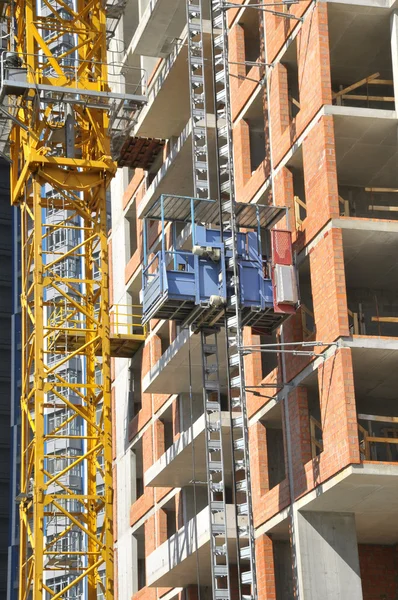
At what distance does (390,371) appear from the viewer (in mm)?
38281

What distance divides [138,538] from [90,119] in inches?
716

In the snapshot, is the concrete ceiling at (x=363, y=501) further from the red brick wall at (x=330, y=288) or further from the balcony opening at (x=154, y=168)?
the balcony opening at (x=154, y=168)

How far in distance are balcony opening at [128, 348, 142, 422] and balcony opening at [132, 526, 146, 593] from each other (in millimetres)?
5247

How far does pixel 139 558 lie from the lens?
58719 millimetres

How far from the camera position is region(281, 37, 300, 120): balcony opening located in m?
40.8

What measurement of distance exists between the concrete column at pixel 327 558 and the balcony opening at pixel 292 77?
12.8 metres

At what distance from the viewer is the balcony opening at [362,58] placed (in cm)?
3944

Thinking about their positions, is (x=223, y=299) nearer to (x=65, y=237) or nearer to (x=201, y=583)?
(x=201, y=583)

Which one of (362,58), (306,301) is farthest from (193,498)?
(362,58)

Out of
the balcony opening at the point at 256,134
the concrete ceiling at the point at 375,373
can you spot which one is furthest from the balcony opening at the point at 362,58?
the concrete ceiling at the point at 375,373

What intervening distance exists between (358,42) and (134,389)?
24111 mm

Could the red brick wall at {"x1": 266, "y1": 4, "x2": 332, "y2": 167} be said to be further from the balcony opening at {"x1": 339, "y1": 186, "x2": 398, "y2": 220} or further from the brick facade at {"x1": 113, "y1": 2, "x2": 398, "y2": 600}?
the balcony opening at {"x1": 339, "y1": 186, "x2": 398, "y2": 220}

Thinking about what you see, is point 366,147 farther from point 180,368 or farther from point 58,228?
point 58,228

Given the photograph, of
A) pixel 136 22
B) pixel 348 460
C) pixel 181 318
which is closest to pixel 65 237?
pixel 136 22
